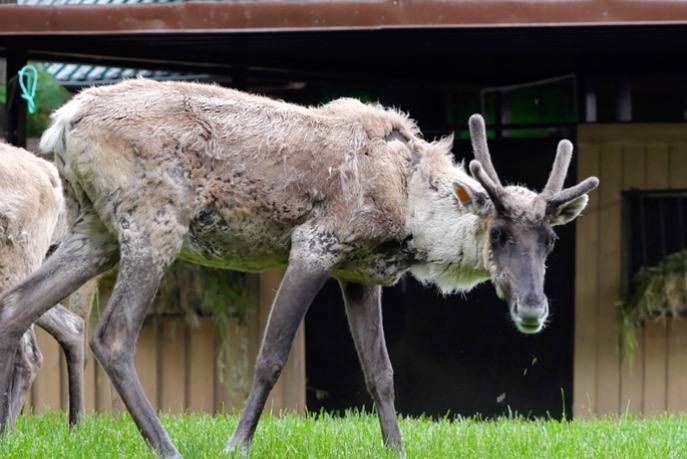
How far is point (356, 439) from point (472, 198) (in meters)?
1.59

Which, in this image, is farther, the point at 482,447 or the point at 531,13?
the point at 531,13

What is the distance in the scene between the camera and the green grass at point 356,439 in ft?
25.0

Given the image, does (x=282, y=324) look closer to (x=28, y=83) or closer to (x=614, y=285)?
(x=28, y=83)

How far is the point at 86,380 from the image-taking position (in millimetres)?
12539

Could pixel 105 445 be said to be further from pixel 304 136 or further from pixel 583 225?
pixel 583 225

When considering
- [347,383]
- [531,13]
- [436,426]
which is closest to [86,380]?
[347,383]

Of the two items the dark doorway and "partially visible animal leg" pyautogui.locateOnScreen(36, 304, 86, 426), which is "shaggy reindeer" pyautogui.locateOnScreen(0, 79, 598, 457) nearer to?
"partially visible animal leg" pyautogui.locateOnScreen(36, 304, 86, 426)

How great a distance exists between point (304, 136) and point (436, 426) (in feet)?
7.68

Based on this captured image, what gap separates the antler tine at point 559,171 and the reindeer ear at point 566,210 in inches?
3.9

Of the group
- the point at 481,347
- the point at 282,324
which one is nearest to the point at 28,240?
the point at 282,324

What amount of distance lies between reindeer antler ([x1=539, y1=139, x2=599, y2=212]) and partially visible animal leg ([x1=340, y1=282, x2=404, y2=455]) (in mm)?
1200

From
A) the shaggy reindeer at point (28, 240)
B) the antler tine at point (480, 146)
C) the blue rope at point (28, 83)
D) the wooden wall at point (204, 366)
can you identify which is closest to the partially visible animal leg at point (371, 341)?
the antler tine at point (480, 146)

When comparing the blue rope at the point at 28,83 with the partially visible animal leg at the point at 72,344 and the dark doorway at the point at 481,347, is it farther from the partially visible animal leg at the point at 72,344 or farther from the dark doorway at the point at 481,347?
the dark doorway at the point at 481,347

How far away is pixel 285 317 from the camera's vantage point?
7801mm
